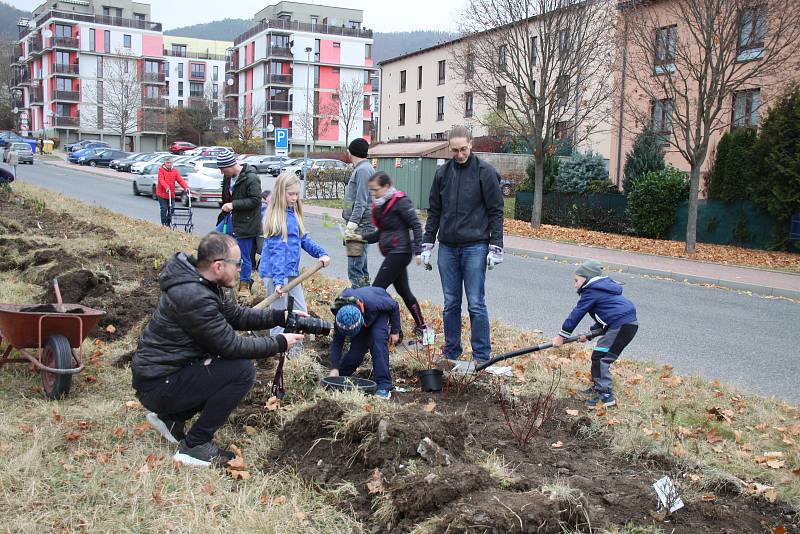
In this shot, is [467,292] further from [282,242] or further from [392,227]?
[282,242]

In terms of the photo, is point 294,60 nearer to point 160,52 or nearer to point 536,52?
point 160,52

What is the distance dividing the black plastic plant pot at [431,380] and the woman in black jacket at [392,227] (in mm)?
1487

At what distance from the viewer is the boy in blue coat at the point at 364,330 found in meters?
4.93

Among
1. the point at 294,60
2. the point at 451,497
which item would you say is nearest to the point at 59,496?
the point at 451,497

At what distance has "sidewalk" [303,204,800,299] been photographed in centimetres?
1330

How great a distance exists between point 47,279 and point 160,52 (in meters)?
94.8

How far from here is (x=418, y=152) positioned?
27.3m

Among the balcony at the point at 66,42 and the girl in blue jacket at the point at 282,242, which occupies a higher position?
the balcony at the point at 66,42

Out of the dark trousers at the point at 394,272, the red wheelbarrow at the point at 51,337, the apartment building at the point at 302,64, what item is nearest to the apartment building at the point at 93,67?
the apartment building at the point at 302,64

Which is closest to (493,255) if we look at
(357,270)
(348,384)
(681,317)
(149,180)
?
(348,384)

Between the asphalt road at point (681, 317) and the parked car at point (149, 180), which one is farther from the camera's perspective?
the parked car at point (149, 180)

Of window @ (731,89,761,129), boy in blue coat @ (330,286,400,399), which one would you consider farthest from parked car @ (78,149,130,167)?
boy in blue coat @ (330,286,400,399)

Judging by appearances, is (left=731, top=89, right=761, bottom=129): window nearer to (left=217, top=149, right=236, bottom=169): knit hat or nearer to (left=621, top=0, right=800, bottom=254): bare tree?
(left=621, top=0, right=800, bottom=254): bare tree

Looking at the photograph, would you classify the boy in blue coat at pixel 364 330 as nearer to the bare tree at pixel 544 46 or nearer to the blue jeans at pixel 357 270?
the blue jeans at pixel 357 270
